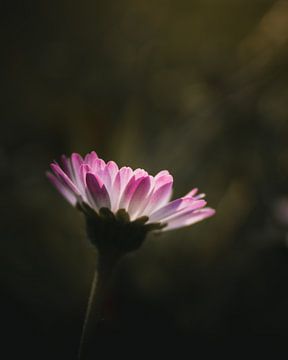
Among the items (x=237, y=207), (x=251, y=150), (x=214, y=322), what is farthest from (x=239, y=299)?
(x=251, y=150)

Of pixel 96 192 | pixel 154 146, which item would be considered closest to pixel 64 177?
pixel 96 192

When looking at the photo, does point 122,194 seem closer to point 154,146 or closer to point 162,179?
point 162,179

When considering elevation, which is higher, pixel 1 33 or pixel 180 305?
pixel 1 33

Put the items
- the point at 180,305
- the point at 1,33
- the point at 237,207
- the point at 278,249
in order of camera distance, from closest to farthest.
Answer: the point at 278,249 < the point at 180,305 < the point at 237,207 < the point at 1,33

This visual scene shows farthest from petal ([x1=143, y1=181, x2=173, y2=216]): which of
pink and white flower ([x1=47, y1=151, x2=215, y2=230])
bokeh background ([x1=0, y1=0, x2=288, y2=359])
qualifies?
bokeh background ([x1=0, y1=0, x2=288, y2=359])

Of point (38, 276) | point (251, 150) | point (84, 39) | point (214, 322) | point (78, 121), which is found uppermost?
point (84, 39)

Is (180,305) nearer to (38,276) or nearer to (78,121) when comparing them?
(38,276)

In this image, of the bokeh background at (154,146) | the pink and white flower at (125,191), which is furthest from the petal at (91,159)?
the bokeh background at (154,146)

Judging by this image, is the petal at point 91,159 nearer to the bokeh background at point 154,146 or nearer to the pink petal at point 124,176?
the pink petal at point 124,176
